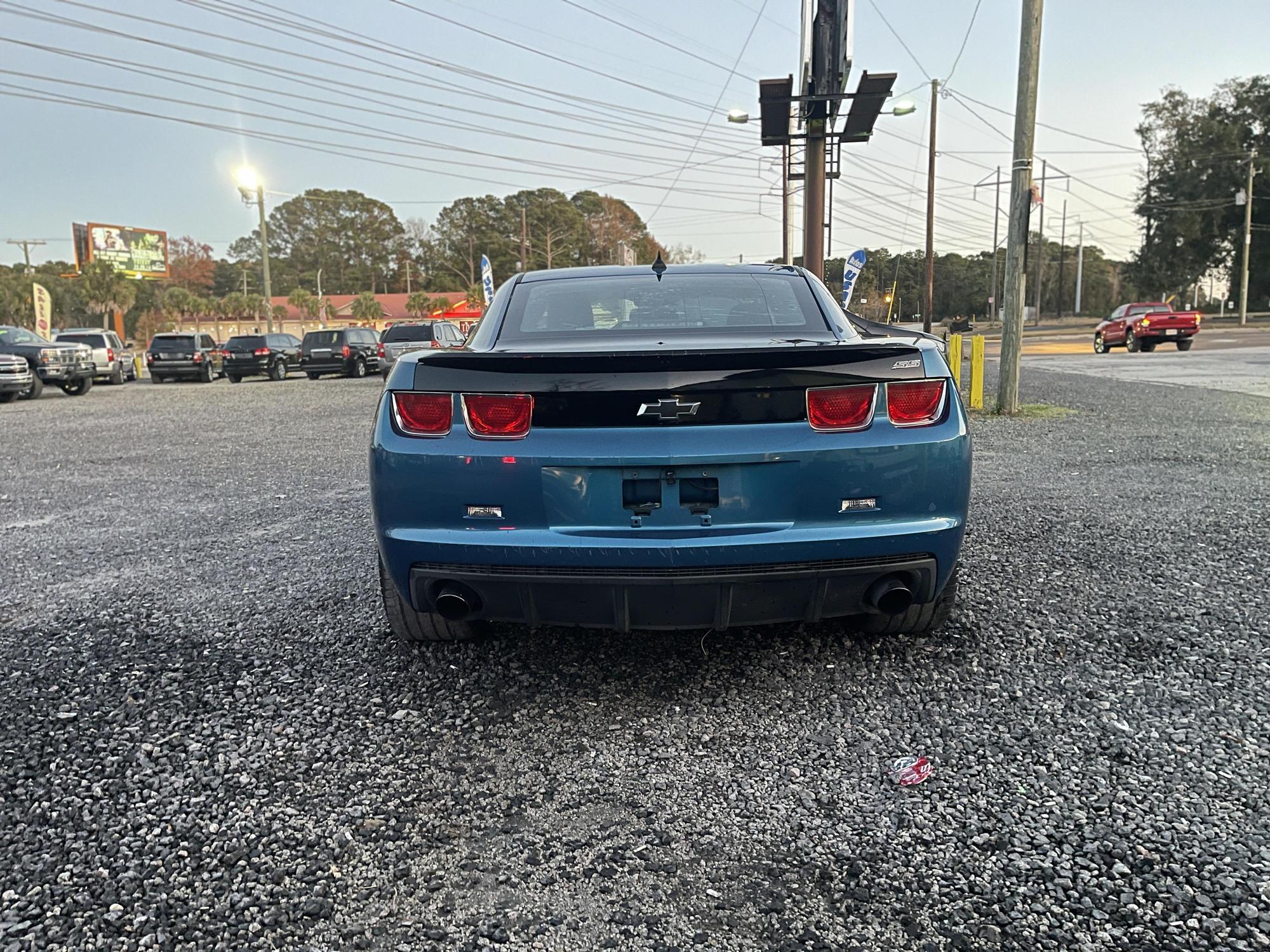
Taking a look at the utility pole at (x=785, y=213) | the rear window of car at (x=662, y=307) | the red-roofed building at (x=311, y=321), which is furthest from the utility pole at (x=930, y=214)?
the red-roofed building at (x=311, y=321)

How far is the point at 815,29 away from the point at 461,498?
12.6 meters

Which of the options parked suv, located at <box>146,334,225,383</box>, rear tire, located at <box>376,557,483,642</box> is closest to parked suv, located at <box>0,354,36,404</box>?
parked suv, located at <box>146,334,225,383</box>

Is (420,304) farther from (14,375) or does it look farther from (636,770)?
(636,770)

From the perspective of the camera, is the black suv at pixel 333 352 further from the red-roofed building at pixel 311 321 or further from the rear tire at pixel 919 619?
the red-roofed building at pixel 311 321

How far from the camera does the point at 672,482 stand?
258cm

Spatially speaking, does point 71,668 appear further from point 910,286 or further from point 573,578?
point 910,286

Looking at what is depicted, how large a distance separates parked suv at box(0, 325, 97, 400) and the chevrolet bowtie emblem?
2112 cm

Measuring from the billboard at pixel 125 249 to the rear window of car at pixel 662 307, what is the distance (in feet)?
283

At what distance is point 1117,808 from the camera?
2.21 meters

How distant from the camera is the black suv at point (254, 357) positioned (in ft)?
94.7

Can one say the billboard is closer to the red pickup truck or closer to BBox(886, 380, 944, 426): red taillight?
the red pickup truck

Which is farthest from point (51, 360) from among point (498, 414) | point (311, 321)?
point (311, 321)

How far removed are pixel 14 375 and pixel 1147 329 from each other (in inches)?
1217

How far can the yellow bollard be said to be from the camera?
1234 centimetres
